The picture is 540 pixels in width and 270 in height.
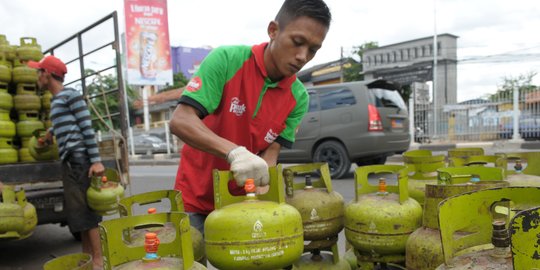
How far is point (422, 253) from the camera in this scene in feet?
5.11

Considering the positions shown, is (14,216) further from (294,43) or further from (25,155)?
(294,43)

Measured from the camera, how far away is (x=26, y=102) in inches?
171

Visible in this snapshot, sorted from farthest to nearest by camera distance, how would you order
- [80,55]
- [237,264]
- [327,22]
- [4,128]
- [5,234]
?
[80,55] → [4,128] → [5,234] → [327,22] → [237,264]

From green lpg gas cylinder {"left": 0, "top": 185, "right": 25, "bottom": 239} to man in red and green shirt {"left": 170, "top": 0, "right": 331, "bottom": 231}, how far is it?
172cm

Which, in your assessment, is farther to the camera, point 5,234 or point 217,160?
point 5,234

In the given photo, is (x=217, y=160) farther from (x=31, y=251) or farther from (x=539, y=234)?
(x=31, y=251)

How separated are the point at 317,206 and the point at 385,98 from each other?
18.4 ft

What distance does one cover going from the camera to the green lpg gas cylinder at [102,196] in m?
3.57

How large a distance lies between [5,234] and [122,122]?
176 cm

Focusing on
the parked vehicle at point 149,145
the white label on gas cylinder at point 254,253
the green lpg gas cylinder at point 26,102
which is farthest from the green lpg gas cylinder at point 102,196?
the parked vehicle at point 149,145

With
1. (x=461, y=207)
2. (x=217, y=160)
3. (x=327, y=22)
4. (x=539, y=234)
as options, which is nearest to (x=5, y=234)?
(x=217, y=160)

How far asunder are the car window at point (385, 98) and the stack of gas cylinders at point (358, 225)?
4616 millimetres

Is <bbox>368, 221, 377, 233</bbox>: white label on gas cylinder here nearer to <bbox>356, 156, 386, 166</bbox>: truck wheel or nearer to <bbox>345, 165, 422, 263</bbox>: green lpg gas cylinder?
<bbox>345, 165, 422, 263</bbox>: green lpg gas cylinder

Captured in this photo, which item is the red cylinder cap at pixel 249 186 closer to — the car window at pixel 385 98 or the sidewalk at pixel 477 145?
the car window at pixel 385 98
